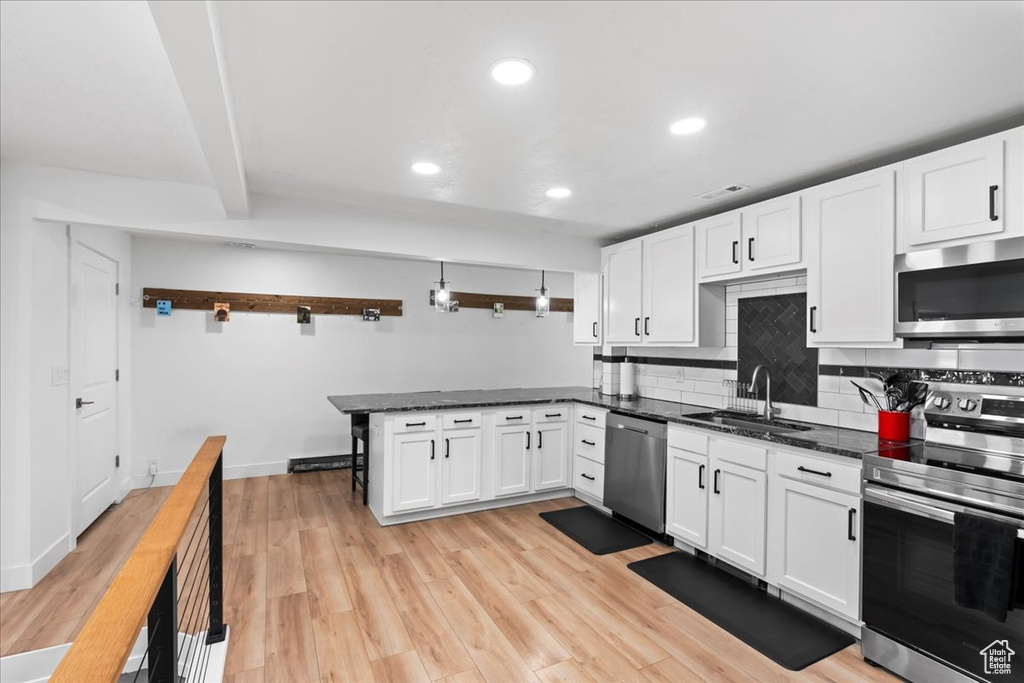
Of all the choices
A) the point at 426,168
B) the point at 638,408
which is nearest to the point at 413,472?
the point at 638,408

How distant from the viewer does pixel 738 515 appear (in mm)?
2965

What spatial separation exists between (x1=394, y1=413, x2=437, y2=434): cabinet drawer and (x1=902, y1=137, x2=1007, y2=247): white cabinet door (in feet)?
10.4

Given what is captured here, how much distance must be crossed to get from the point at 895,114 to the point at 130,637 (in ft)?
10.1

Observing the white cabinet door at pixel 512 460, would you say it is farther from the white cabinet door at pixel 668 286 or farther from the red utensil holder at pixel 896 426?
the red utensil holder at pixel 896 426

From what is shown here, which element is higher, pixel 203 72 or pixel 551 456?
pixel 203 72

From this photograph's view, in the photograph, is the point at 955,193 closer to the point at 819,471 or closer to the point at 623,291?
the point at 819,471

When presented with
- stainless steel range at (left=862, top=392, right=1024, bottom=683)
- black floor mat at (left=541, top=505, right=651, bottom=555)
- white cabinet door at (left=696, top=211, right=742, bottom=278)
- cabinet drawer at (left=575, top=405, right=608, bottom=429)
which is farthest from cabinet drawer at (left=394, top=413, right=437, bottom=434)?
stainless steel range at (left=862, top=392, right=1024, bottom=683)

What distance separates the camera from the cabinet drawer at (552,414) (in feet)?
14.3

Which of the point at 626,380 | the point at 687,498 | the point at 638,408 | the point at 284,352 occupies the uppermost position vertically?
the point at 284,352

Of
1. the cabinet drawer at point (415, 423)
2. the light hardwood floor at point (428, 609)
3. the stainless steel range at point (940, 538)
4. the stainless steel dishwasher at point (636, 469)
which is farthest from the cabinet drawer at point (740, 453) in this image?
the cabinet drawer at point (415, 423)

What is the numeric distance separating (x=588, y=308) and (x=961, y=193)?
294 cm

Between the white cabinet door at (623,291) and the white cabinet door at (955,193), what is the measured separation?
202cm

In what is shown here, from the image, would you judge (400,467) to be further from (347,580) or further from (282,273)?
(282,273)

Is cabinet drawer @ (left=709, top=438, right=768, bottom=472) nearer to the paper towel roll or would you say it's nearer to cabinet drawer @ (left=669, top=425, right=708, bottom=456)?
cabinet drawer @ (left=669, top=425, right=708, bottom=456)
